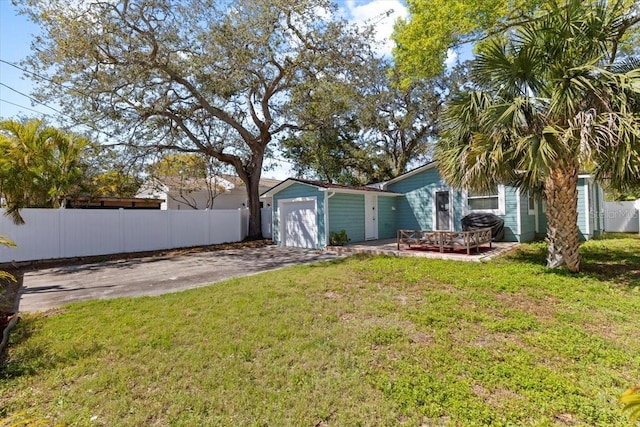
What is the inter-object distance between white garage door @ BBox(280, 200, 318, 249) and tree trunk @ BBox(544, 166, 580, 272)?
817 cm

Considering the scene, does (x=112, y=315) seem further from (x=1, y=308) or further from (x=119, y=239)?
(x=119, y=239)

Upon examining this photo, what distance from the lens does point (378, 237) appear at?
15.6m

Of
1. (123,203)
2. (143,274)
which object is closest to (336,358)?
(143,274)

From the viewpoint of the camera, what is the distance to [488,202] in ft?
43.2

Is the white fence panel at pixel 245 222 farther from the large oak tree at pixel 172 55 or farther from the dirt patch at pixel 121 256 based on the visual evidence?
the large oak tree at pixel 172 55

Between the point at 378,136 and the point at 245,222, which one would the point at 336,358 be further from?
the point at 378,136

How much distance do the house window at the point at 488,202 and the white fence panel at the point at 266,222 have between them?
9876mm

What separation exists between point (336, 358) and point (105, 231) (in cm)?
1189

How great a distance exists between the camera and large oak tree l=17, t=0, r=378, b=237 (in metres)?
10.6

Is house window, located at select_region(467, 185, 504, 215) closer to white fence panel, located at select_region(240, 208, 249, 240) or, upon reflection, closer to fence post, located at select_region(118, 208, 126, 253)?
white fence panel, located at select_region(240, 208, 249, 240)

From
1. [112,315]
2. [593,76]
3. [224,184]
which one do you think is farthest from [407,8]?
[224,184]

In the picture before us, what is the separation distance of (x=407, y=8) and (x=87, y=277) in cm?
1328

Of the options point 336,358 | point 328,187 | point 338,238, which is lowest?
point 336,358

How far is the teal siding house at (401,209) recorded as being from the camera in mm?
12844
